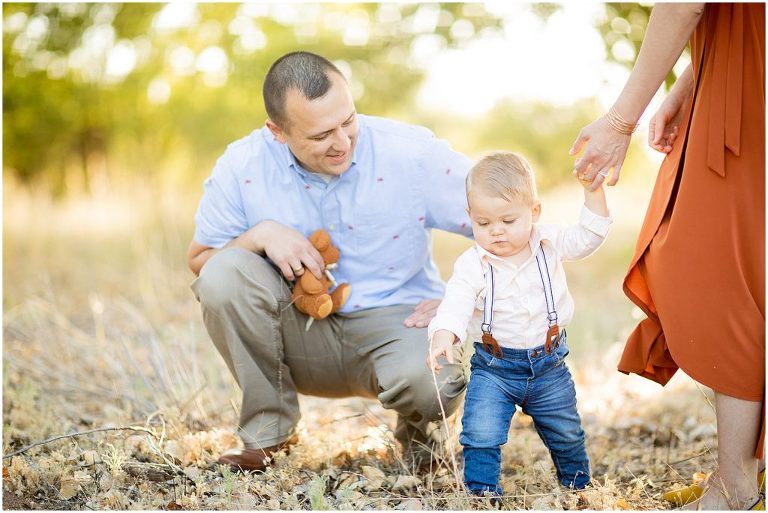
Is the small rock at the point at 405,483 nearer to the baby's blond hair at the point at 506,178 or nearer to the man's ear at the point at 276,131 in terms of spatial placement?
the baby's blond hair at the point at 506,178

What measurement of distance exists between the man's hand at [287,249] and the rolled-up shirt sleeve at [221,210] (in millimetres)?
147

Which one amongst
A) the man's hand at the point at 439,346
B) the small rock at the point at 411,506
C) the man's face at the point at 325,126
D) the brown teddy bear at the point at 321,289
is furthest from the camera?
the brown teddy bear at the point at 321,289

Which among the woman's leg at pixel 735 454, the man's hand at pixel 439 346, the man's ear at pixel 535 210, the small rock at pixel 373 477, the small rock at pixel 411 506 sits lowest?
the small rock at pixel 411 506

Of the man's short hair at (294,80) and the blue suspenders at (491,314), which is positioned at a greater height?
the man's short hair at (294,80)

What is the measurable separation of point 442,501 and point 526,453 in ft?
1.93

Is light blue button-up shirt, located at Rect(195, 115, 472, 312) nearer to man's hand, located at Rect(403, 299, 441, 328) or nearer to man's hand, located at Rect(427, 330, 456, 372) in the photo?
man's hand, located at Rect(403, 299, 441, 328)

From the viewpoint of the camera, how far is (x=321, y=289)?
3.05m

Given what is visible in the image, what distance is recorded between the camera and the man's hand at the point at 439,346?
2477 millimetres

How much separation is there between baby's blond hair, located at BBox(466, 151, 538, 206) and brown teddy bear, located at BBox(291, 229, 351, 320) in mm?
693

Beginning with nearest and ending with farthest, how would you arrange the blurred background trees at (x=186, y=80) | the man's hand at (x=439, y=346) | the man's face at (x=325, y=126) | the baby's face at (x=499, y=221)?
the man's hand at (x=439, y=346), the baby's face at (x=499, y=221), the man's face at (x=325, y=126), the blurred background trees at (x=186, y=80)

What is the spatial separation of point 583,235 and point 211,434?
5.35ft

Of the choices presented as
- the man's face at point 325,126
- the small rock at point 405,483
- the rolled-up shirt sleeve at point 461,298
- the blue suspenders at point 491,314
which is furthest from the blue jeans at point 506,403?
the man's face at point 325,126

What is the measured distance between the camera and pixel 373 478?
2939 millimetres

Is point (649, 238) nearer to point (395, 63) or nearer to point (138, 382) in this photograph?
point (138, 382)
